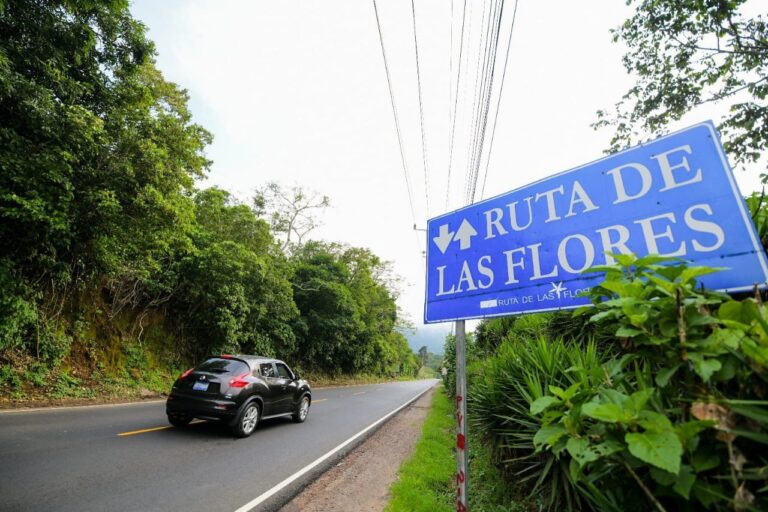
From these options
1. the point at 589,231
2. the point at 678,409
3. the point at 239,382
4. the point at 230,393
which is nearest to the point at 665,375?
the point at 678,409

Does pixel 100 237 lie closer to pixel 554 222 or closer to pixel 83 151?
pixel 83 151

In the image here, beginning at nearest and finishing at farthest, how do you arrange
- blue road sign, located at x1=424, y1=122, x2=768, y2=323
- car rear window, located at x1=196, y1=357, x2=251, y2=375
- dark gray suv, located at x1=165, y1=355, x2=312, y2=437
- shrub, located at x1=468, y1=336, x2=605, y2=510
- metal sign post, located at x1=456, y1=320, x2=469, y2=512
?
1. blue road sign, located at x1=424, y1=122, x2=768, y2=323
2. metal sign post, located at x1=456, y1=320, x2=469, y2=512
3. shrub, located at x1=468, y1=336, x2=605, y2=510
4. dark gray suv, located at x1=165, y1=355, x2=312, y2=437
5. car rear window, located at x1=196, y1=357, x2=251, y2=375

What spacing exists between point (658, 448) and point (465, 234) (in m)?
2.04

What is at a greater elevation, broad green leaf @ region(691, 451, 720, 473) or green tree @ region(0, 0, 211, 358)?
green tree @ region(0, 0, 211, 358)

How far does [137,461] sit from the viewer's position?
4.60 m

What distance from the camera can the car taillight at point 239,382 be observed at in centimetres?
640

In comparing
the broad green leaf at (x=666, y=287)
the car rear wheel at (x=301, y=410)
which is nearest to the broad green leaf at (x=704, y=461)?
the broad green leaf at (x=666, y=287)

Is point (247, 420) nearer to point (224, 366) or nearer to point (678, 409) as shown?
point (224, 366)

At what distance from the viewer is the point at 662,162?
1.91 m

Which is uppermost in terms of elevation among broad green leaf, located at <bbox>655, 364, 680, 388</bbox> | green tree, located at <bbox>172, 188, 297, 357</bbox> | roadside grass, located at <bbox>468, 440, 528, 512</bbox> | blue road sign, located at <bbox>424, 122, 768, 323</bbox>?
green tree, located at <bbox>172, 188, 297, 357</bbox>

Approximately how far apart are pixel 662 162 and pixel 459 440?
219 centimetres

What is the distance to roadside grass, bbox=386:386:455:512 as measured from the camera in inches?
150

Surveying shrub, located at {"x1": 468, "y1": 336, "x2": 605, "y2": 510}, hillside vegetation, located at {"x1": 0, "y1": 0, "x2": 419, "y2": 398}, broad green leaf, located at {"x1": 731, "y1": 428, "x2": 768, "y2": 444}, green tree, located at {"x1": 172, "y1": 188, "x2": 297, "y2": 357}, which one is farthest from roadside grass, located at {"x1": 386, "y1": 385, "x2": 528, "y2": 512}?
green tree, located at {"x1": 172, "y1": 188, "x2": 297, "y2": 357}

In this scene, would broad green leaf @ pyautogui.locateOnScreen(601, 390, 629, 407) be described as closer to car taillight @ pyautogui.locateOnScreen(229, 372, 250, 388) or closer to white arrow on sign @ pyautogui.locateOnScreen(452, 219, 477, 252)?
white arrow on sign @ pyautogui.locateOnScreen(452, 219, 477, 252)
